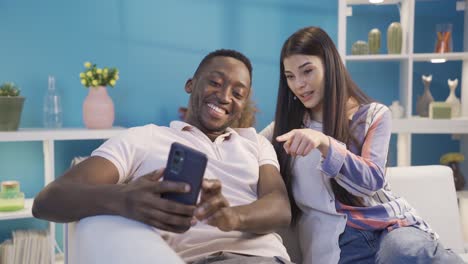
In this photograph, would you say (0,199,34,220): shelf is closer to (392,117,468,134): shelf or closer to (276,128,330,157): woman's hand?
(276,128,330,157): woman's hand

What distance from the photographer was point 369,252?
1.62m

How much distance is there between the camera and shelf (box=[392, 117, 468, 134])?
304 cm

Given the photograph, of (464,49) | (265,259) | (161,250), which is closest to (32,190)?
(265,259)

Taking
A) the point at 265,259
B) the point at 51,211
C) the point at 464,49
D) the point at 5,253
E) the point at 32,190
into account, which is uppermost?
the point at 464,49

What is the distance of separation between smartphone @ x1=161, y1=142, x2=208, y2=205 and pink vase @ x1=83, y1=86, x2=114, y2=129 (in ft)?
6.11

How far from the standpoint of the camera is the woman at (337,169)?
154cm

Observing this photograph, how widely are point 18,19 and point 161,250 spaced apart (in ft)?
7.91

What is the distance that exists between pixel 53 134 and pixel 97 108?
0.29 m

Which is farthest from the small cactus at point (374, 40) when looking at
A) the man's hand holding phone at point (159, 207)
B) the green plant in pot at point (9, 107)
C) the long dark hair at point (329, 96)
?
the man's hand holding phone at point (159, 207)

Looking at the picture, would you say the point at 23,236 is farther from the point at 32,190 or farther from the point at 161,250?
the point at 161,250

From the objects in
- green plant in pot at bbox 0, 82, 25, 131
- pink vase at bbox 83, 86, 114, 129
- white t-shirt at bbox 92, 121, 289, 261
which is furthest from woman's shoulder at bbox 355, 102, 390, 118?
green plant in pot at bbox 0, 82, 25, 131

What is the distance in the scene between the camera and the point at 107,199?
1.14 m

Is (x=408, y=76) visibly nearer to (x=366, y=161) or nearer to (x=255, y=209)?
(x=366, y=161)

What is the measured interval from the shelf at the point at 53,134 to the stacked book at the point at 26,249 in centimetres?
53
